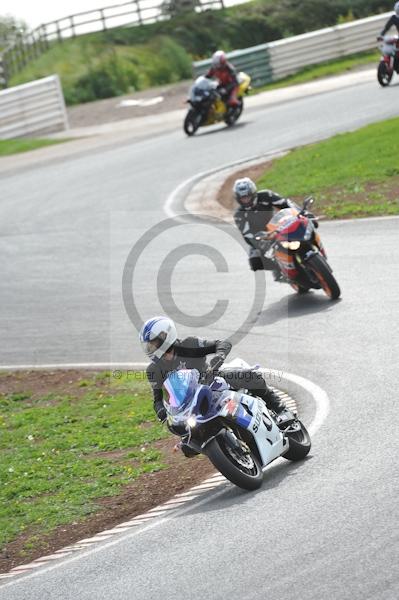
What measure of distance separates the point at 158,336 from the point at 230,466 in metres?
1.22

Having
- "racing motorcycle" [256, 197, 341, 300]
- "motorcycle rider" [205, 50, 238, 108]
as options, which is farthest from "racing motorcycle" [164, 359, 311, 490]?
"motorcycle rider" [205, 50, 238, 108]

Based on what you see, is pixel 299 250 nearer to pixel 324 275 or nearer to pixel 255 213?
pixel 324 275

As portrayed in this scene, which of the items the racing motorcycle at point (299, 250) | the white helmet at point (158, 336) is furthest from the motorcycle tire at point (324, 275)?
the white helmet at point (158, 336)

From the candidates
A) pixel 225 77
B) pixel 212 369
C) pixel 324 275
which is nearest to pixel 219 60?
pixel 225 77

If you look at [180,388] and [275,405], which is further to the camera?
[275,405]

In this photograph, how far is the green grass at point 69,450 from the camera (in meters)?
10.0

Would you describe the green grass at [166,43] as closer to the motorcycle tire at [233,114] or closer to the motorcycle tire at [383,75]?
the motorcycle tire at [233,114]

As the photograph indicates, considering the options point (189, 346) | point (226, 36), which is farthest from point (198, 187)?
point (226, 36)

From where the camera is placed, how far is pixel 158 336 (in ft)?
29.2

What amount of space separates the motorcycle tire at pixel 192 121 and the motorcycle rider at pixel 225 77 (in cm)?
89

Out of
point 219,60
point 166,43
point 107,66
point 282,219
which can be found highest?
point 282,219

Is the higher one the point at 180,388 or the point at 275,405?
the point at 180,388

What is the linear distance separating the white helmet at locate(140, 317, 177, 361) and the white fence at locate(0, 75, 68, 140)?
2612 cm

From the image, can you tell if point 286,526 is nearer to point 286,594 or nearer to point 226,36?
point 286,594
